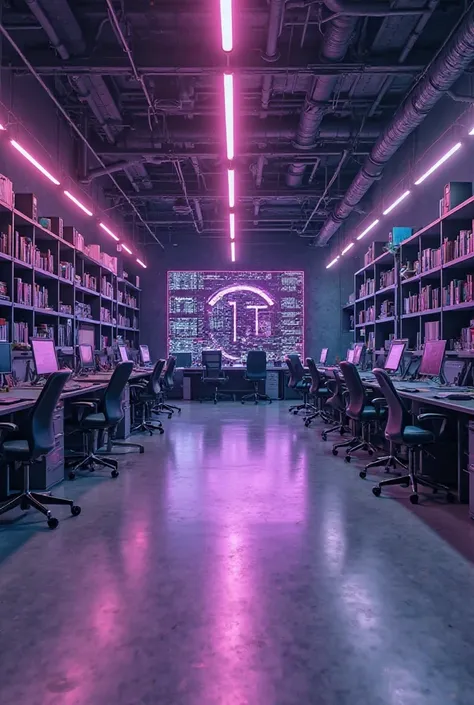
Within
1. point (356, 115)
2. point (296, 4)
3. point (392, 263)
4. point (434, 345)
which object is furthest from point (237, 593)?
point (356, 115)

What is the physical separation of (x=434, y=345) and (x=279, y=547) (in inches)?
139

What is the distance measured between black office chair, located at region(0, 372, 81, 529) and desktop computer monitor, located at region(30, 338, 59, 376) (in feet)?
5.13

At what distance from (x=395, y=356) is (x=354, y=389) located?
4.80 ft

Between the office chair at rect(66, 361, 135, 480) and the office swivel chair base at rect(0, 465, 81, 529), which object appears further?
the office chair at rect(66, 361, 135, 480)

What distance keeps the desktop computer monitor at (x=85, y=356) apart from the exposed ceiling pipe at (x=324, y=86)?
15.0 ft

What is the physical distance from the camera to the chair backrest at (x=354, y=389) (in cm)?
557

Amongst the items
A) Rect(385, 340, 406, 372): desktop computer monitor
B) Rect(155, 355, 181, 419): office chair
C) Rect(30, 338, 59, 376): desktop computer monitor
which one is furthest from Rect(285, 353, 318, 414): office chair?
Rect(30, 338, 59, 376): desktop computer monitor

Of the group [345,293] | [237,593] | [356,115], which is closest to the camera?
[237,593]

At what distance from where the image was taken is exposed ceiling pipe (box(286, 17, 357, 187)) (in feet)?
18.2

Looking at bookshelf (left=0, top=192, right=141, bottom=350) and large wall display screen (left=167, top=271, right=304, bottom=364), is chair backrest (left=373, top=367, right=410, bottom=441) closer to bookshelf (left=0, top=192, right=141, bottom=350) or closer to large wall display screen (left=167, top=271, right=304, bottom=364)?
bookshelf (left=0, top=192, right=141, bottom=350)

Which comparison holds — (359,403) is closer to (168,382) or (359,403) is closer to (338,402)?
(338,402)

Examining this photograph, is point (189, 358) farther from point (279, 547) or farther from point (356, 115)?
point (279, 547)

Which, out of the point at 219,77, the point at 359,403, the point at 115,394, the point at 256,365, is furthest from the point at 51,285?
the point at 256,365

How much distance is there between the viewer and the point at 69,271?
26.4 feet
